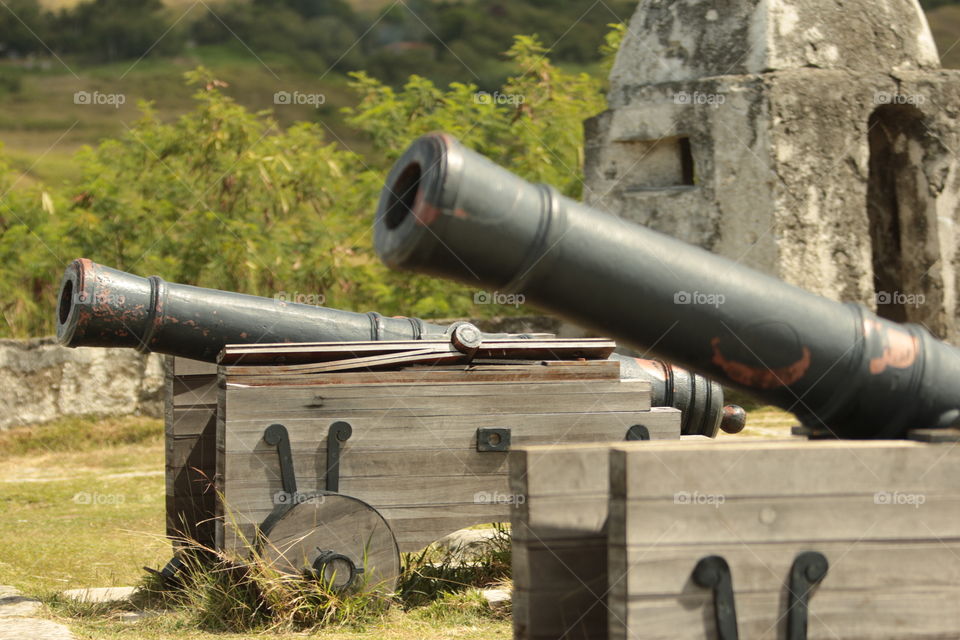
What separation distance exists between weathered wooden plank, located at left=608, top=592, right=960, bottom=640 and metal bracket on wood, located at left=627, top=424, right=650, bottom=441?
1997 millimetres

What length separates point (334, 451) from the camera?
4.40 metres

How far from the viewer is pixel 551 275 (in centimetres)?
254

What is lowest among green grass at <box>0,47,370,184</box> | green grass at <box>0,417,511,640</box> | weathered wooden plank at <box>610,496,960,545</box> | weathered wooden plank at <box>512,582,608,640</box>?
green grass at <box>0,417,511,640</box>

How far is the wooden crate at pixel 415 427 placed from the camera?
4.33m

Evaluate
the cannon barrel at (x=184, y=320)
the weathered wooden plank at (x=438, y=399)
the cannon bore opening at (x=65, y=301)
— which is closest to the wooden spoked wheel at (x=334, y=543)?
the weathered wooden plank at (x=438, y=399)

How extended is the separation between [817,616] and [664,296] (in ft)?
2.47

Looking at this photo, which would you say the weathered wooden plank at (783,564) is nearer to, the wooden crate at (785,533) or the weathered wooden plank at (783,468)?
the wooden crate at (785,533)

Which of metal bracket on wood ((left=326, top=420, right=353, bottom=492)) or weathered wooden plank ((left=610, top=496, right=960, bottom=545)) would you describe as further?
metal bracket on wood ((left=326, top=420, right=353, bottom=492))

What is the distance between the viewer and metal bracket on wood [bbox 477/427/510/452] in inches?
180

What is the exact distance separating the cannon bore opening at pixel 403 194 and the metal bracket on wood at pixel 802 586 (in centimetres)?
110

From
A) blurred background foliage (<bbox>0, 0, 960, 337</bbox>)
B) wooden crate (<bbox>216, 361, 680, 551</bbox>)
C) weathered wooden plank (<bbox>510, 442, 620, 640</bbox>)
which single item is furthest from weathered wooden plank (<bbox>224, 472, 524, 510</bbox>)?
blurred background foliage (<bbox>0, 0, 960, 337</bbox>)

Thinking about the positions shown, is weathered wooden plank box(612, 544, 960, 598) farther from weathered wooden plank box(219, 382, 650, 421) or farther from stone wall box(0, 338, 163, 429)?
stone wall box(0, 338, 163, 429)

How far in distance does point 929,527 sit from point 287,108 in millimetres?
47671

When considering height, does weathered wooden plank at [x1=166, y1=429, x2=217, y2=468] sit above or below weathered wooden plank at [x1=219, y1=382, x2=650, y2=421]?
below
